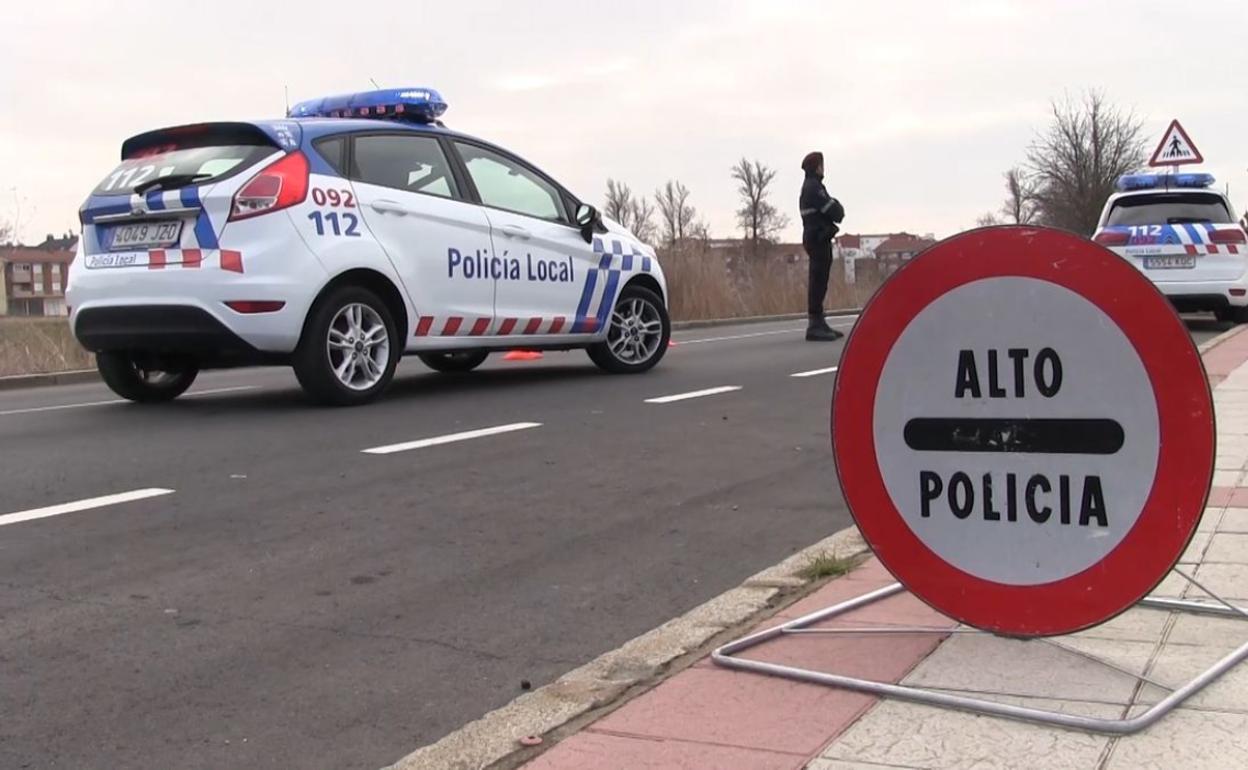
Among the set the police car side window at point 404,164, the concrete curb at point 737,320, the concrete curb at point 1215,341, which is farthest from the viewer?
the concrete curb at point 737,320

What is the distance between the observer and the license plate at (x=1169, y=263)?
14.4 meters

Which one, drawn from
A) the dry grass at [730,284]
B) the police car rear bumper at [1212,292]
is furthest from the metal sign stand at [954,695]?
the dry grass at [730,284]

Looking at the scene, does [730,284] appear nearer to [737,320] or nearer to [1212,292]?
[737,320]

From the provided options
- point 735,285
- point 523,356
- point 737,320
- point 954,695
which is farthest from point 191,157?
point 735,285

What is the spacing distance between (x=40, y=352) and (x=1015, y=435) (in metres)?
13.5

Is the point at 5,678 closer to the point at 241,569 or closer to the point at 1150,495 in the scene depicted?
the point at 241,569

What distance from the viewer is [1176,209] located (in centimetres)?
1466

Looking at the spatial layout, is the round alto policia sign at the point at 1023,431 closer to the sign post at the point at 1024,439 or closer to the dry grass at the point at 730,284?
the sign post at the point at 1024,439

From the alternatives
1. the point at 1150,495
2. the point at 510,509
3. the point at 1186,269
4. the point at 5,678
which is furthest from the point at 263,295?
the point at 1186,269

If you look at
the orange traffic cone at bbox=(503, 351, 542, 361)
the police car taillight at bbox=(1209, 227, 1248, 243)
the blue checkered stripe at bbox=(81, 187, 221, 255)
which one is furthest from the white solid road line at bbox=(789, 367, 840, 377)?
the police car taillight at bbox=(1209, 227, 1248, 243)

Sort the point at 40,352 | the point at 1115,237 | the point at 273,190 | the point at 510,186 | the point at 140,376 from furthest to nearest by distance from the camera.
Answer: the point at 1115,237 → the point at 40,352 → the point at 510,186 → the point at 140,376 → the point at 273,190

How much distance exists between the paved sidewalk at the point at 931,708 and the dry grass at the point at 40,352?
39.5 ft

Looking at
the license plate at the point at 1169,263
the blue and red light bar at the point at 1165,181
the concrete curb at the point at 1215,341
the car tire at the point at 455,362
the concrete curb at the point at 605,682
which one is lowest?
the concrete curb at the point at 605,682

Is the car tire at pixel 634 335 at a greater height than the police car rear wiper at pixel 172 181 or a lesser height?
lesser
